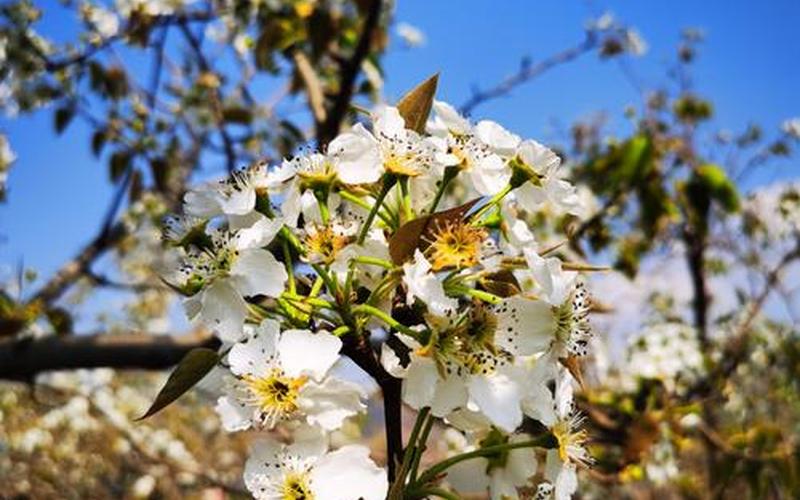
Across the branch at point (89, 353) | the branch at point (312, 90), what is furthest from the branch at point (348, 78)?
the branch at point (89, 353)

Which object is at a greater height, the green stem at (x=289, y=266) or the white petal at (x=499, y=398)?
the green stem at (x=289, y=266)

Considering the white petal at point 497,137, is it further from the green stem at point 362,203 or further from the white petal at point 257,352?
the white petal at point 257,352

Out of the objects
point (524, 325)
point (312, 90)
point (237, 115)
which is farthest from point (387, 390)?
point (237, 115)

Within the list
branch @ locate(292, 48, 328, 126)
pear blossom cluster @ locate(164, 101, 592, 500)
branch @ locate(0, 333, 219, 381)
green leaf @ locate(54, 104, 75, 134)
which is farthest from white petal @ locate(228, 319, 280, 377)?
green leaf @ locate(54, 104, 75, 134)

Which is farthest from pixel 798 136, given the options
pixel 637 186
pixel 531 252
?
pixel 531 252

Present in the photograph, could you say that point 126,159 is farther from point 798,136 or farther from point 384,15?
point 798,136
